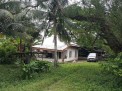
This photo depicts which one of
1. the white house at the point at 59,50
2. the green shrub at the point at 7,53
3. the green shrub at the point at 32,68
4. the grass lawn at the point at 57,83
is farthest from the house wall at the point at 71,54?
the grass lawn at the point at 57,83

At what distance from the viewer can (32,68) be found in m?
17.7

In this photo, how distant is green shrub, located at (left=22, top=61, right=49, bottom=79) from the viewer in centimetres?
1677

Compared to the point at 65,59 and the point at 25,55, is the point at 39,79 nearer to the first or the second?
the point at 25,55

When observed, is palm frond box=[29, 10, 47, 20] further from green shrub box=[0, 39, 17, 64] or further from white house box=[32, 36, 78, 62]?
white house box=[32, 36, 78, 62]

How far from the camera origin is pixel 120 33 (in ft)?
54.3

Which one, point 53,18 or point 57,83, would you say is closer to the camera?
point 57,83

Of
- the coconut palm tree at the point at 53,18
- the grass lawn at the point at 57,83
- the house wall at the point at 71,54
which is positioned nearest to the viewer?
the grass lawn at the point at 57,83

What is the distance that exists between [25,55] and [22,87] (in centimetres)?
897

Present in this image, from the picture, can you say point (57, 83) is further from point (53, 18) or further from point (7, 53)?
point (53, 18)

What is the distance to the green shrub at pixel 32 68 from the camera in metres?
16.8

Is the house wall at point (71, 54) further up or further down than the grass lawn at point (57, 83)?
further up

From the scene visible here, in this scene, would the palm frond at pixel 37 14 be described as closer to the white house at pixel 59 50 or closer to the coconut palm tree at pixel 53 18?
the coconut palm tree at pixel 53 18

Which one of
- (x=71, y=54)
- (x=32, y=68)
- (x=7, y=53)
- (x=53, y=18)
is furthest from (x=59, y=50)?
(x=32, y=68)

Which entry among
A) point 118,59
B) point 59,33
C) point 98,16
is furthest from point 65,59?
point 118,59
